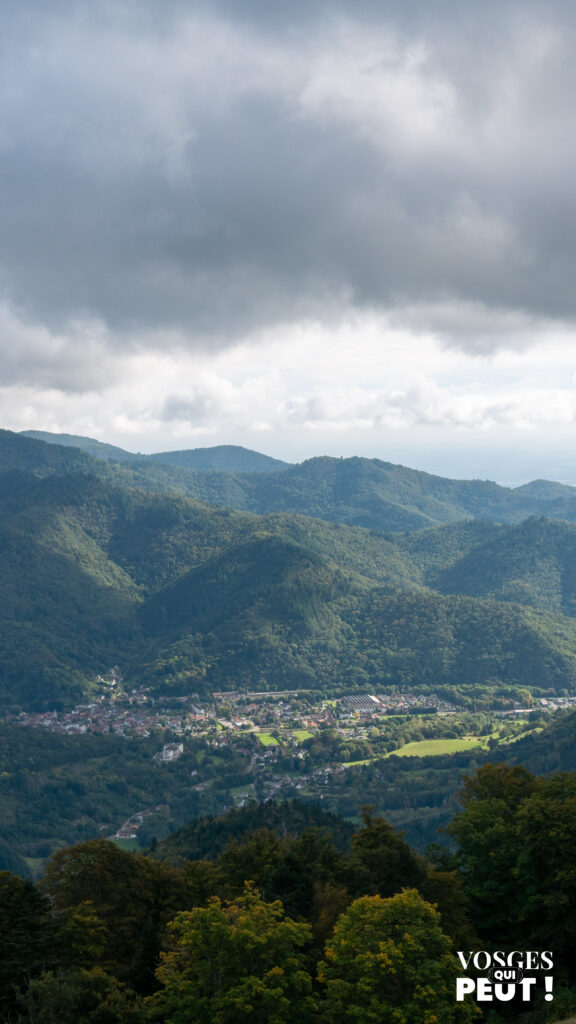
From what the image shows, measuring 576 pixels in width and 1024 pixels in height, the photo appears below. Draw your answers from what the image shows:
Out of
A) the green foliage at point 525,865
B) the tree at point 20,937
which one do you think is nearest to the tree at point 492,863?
the green foliage at point 525,865

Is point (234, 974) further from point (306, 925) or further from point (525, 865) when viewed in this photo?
point (525, 865)

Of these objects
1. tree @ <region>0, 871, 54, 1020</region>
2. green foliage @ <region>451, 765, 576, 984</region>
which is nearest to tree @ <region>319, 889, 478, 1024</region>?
green foliage @ <region>451, 765, 576, 984</region>

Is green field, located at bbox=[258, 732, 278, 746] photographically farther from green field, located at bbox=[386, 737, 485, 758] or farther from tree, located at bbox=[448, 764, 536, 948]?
tree, located at bbox=[448, 764, 536, 948]

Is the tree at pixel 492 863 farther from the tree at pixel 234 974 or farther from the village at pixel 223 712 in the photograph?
the village at pixel 223 712
